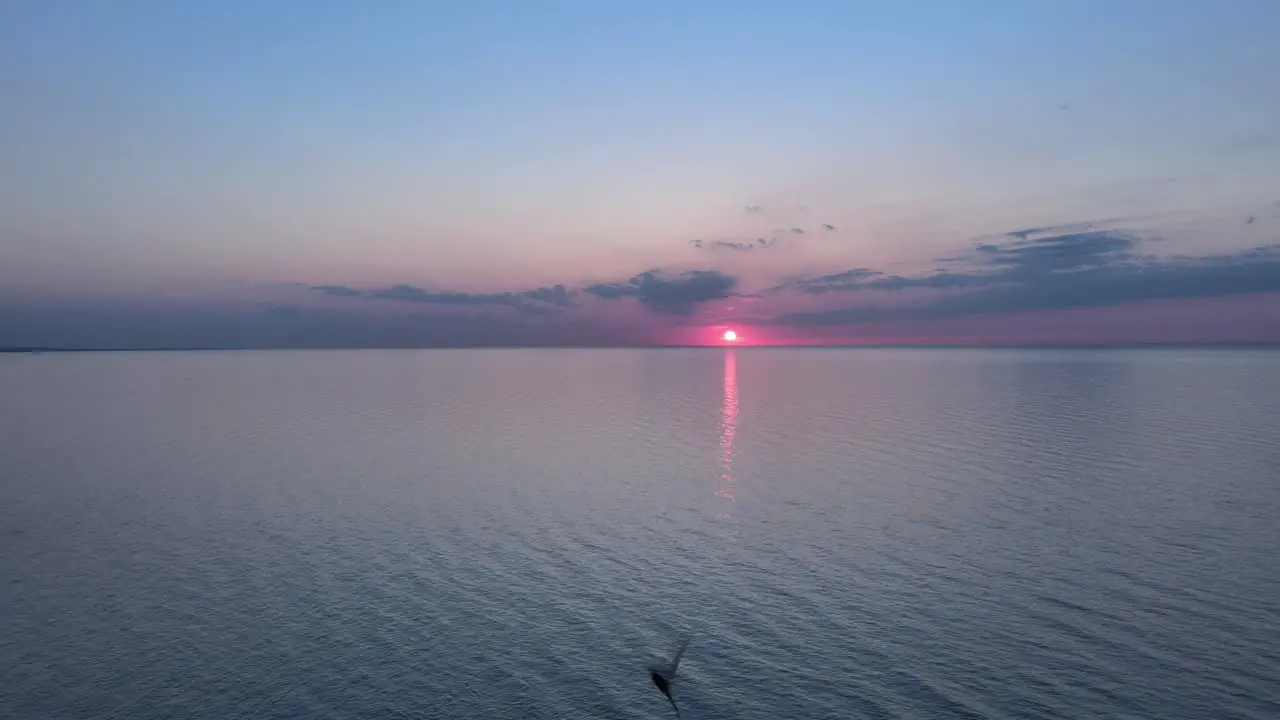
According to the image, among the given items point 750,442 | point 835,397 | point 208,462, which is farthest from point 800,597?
point 835,397

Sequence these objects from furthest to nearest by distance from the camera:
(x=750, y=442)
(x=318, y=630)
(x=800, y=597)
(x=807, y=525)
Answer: (x=750, y=442)
(x=807, y=525)
(x=800, y=597)
(x=318, y=630)

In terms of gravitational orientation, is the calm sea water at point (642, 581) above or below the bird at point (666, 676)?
above

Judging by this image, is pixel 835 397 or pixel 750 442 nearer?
pixel 750 442

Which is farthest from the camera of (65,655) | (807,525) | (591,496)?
(591,496)

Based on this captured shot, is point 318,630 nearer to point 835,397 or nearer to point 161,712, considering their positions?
point 161,712

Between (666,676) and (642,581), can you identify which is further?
(642,581)

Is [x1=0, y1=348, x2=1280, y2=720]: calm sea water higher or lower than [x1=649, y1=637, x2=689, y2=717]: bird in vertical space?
higher

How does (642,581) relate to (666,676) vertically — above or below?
above
